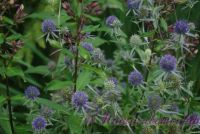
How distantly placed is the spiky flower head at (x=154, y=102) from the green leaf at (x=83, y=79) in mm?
214

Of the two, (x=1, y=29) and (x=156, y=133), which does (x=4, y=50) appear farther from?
(x=156, y=133)

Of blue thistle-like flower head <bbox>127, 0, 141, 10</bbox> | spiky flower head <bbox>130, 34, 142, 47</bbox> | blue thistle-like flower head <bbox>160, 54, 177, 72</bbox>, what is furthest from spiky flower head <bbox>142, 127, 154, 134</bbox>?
blue thistle-like flower head <bbox>127, 0, 141, 10</bbox>

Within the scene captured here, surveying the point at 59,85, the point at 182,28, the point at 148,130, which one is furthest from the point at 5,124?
the point at 182,28

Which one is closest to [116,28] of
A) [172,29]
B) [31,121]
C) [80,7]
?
[172,29]

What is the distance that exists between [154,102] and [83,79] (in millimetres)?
246

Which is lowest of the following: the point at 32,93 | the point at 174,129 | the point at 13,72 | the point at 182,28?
the point at 174,129

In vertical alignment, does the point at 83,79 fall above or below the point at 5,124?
above

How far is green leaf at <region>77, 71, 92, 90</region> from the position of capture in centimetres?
156

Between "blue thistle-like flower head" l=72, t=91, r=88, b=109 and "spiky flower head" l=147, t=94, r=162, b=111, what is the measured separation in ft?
0.70

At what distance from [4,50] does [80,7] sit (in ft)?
1.02

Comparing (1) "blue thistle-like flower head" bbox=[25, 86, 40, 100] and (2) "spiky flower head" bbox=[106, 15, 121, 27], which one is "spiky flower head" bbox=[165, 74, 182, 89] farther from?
(1) "blue thistle-like flower head" bbox=[25, 86, 40, 100]

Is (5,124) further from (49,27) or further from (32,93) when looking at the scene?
(49,27)

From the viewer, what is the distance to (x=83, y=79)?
62.8 inches

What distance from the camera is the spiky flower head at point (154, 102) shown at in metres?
A: 1.64
